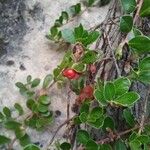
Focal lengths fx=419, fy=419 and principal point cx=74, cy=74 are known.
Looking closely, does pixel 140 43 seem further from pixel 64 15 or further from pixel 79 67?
pixel 64 15

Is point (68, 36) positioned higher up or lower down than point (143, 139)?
higher up

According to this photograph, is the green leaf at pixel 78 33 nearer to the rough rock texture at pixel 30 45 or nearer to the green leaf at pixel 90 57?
the green leaf at pixel 90 57

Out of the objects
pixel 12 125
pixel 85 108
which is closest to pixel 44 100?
pixel 12 125

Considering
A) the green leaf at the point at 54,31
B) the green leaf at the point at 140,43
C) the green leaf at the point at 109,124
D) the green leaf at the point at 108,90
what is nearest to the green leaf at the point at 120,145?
the green leaf at the point at 109,124

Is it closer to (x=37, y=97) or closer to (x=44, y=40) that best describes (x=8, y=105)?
(x=37, y=97)

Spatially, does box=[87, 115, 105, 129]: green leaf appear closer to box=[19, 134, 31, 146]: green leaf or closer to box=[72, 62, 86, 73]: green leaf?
box=[72, 62, 86, 73]: green leaf

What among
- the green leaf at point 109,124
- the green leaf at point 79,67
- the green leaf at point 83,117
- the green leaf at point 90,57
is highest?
the green leaf at point 90,57
